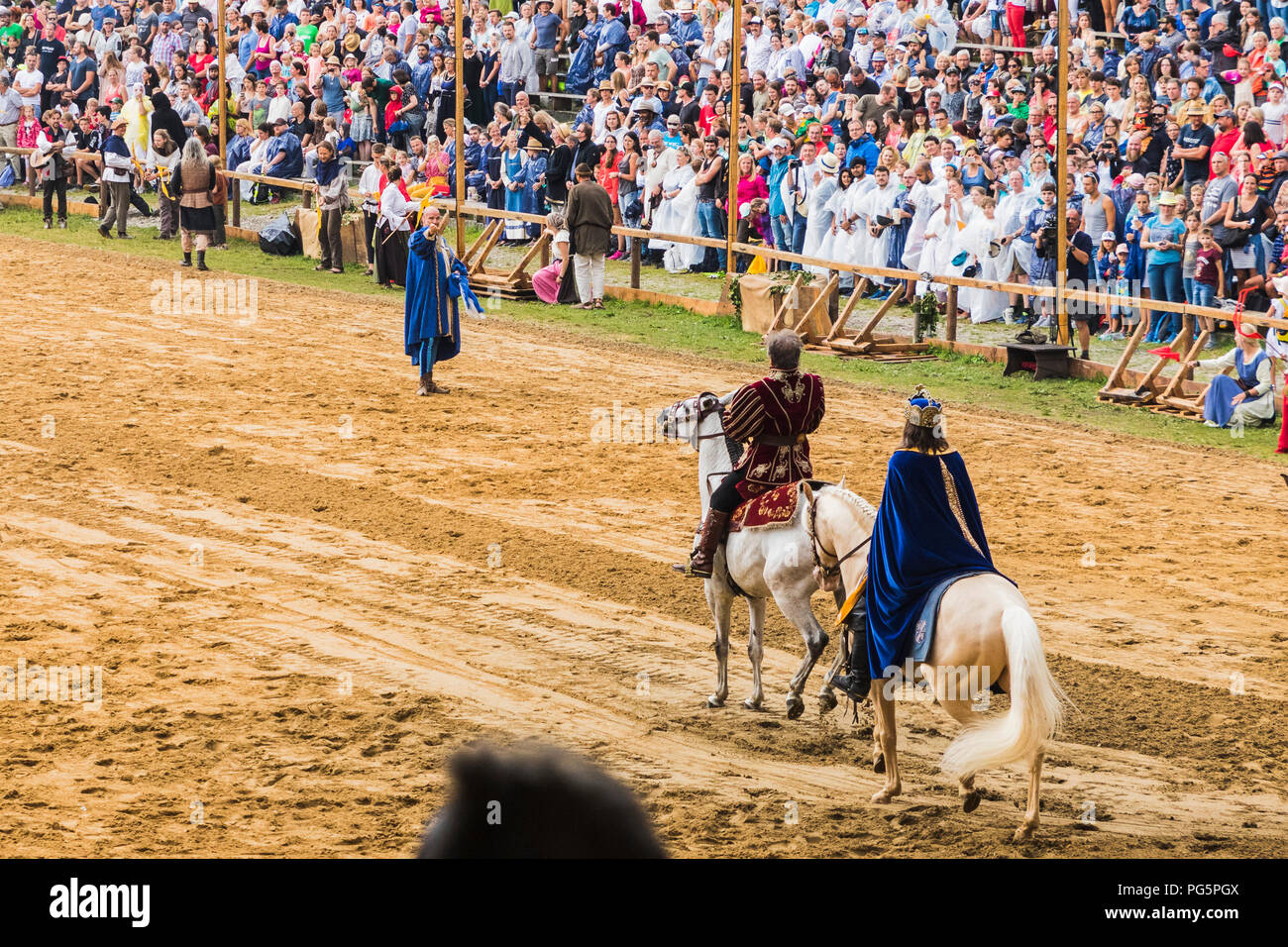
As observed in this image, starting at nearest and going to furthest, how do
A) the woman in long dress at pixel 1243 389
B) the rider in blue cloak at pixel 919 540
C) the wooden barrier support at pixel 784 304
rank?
1. the rider in blue cloak at pixel 919 540
2. the woman in long dress at pixel 1243 389
3. the wooden barrier support at pixel 784 304

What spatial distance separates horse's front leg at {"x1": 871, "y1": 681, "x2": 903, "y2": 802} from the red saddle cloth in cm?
128

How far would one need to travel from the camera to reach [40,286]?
2489 cm

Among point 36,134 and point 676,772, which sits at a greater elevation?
point 36,134

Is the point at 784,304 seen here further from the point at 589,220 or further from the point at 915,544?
the point at 915,544

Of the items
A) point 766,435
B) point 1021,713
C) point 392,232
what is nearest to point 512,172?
point 392,232

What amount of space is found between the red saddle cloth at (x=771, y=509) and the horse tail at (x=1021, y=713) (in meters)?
2.05

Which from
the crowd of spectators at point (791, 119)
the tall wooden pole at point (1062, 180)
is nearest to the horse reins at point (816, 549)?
the crowd of spectators at point (791, 119)

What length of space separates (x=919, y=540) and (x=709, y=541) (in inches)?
74.0

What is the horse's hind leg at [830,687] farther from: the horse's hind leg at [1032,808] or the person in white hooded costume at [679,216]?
the person in white hooded costume at [679,216]

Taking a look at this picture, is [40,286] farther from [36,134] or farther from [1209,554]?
[1209,554]

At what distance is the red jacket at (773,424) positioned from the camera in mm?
8891

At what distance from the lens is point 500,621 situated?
10.6 m
